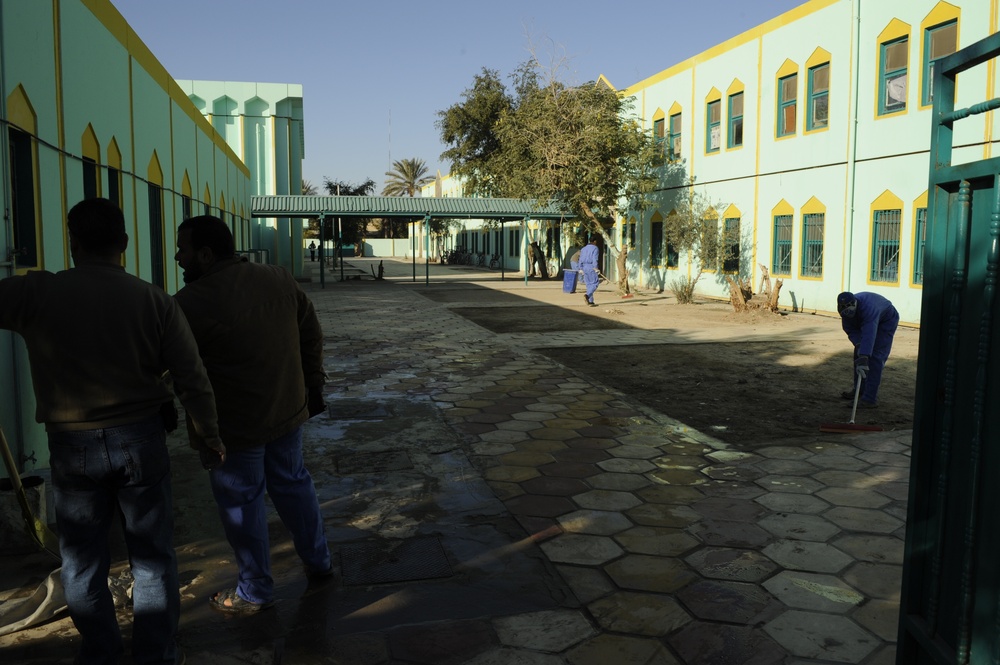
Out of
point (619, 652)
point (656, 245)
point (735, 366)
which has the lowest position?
point (619, 652)

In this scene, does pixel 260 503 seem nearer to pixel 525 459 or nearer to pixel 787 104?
pixel 525 459

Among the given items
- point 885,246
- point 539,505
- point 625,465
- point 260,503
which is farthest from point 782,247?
point 260,503

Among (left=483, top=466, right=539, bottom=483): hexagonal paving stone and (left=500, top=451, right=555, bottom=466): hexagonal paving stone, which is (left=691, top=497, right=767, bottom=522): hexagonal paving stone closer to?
(left=483, top=466, right=539, bottom=483): hexagonal paving stone

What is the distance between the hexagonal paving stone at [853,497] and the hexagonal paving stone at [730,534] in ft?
2.55

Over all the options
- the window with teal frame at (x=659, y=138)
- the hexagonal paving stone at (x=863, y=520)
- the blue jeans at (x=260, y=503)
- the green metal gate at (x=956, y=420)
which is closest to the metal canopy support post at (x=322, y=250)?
the window with teal frame at (x=659, y=138)

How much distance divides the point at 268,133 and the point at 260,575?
3020 centimetres

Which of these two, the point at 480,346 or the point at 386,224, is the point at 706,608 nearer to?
the point at 480,346

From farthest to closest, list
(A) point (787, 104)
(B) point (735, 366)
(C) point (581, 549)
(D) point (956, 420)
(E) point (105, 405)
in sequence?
(A) point (787, 104), (B) point (735, 366), (C) point (581, 549), (E) point (105, 405), (D) point (956, 420)

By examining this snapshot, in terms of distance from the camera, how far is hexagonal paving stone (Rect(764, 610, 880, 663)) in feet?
10.3

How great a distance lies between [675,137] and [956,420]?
22.5 metres

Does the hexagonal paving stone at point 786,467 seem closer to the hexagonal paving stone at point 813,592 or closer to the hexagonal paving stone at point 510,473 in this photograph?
the hexagonal paving stone at point 510,473

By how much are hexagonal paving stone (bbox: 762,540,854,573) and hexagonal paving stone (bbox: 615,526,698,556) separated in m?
0.42

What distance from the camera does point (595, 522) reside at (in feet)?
15.3

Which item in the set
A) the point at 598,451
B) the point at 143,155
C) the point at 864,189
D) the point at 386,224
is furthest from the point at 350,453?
the point at 386,224
